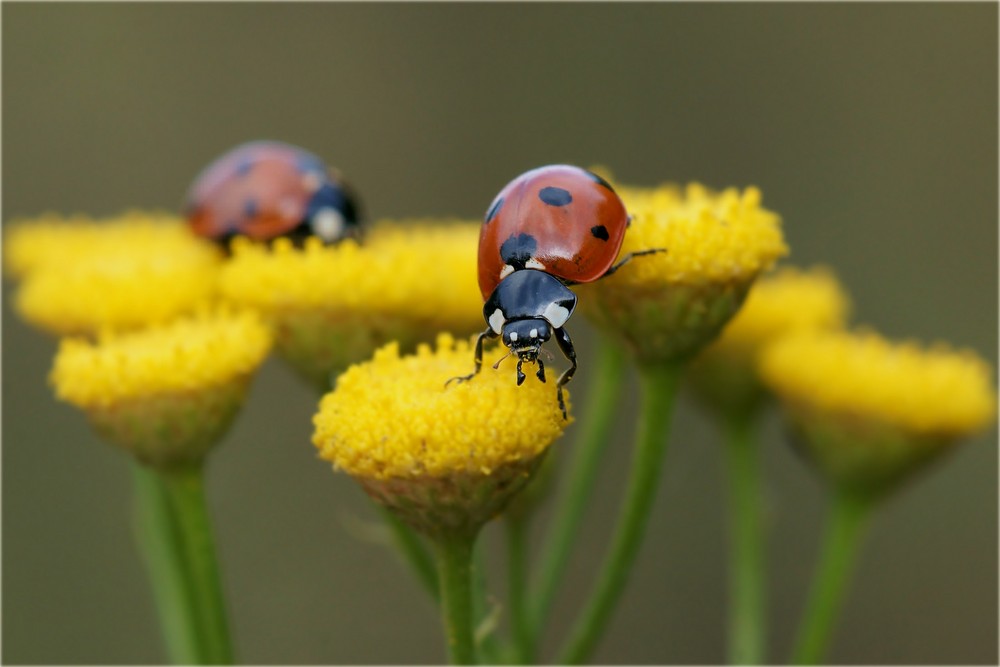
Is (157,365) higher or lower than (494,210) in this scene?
lower

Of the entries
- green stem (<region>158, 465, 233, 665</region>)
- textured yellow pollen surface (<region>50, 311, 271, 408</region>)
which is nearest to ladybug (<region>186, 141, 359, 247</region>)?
textured yellow pollen surface (<region>50, 311, 271, 408</region>)

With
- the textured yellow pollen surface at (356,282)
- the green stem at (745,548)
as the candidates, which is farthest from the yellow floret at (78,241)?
the green stem at (745,548)

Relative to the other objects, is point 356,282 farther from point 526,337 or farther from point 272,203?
point 272,203

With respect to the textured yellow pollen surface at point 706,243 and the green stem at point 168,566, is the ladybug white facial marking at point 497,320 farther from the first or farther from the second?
the green stem at point 168,566

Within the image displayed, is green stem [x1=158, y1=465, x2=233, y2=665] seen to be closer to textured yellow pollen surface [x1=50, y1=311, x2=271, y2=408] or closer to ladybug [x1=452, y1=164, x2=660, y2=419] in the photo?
textured yellow pollen surface [x1=50, y1=311, x2=271, y2=408]

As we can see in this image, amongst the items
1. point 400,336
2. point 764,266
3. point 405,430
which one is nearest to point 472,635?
point 405,430

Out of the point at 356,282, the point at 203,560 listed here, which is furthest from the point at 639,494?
the point at 203,560

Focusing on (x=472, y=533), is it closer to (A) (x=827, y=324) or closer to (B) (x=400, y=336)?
(B) (x=400, y=336)
